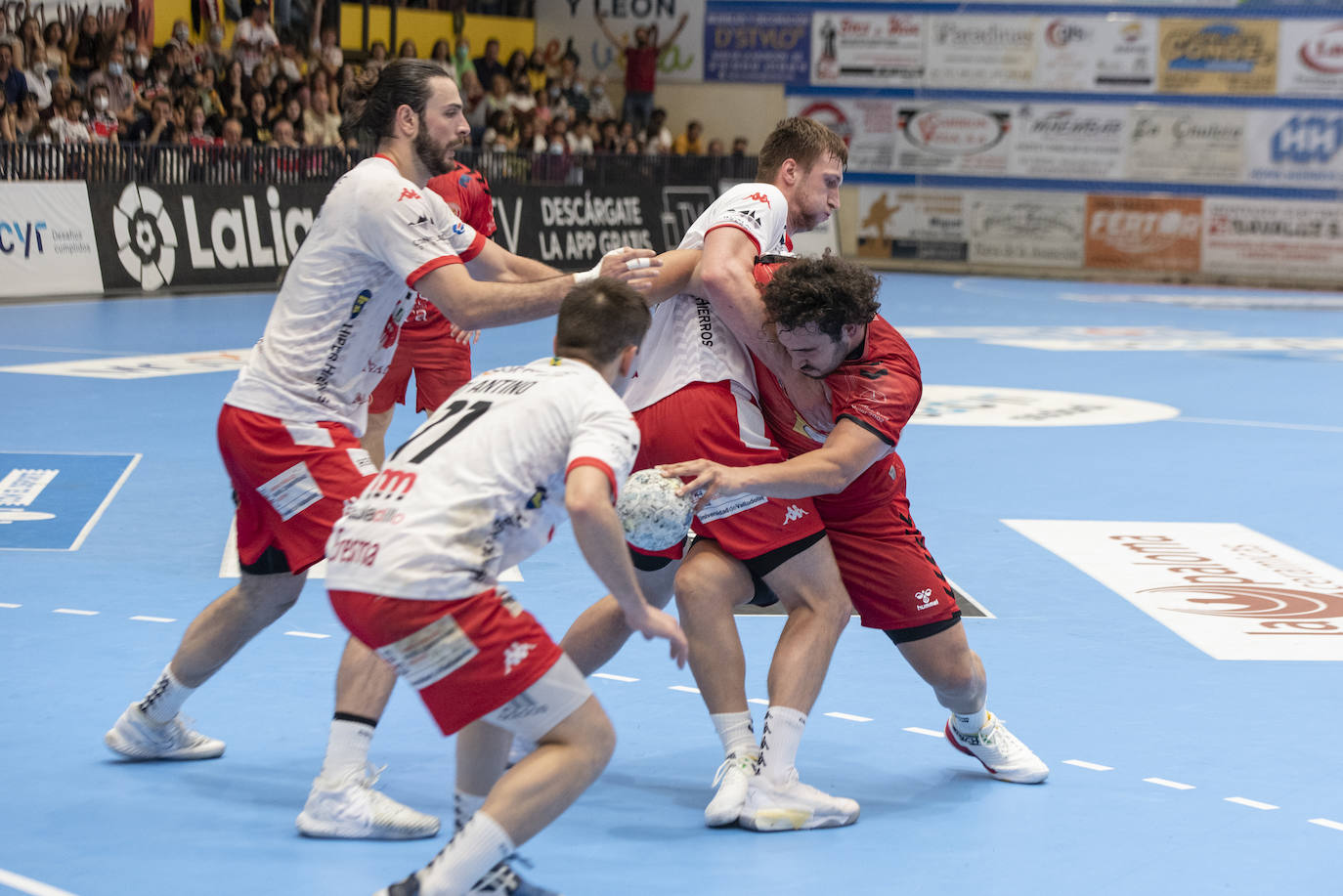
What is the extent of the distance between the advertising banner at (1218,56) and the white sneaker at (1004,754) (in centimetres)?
2543

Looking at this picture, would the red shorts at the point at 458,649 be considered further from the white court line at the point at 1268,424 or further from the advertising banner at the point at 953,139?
the advertising banner at the point at 953,139

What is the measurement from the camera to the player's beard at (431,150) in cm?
483

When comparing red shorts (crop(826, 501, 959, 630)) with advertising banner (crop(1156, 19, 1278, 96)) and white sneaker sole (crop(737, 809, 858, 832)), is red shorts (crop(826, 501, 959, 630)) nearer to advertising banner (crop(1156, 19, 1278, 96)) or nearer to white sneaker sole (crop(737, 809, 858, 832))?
white sneaker sole (crop(737, 809, 858, 832))

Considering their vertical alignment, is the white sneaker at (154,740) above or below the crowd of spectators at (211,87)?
below

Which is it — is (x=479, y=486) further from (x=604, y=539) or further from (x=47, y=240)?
(x=47, y=240)

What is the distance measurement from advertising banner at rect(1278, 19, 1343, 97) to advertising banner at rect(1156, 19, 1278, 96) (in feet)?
0.50

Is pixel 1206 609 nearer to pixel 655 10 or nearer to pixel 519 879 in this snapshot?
pixel 519 879

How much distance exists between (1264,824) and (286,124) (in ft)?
58.2

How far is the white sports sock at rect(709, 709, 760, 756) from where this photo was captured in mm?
4570

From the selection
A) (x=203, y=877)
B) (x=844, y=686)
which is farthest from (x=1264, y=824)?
(x=203, y=877)

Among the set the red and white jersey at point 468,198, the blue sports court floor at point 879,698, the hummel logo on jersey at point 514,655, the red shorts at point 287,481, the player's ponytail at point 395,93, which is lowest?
the blue sports court floor at point 879,698

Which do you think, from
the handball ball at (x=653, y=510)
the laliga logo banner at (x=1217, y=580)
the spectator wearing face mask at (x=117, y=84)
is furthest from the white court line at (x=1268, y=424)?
the spectator wearing face mask at (x=117, y=84)

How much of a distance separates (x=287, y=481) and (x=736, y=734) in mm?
1445

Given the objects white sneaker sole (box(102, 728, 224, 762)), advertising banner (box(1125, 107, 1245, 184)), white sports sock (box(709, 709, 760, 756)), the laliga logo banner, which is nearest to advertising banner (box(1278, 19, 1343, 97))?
advertising banner (box(1125, 107, 1245, 184))
